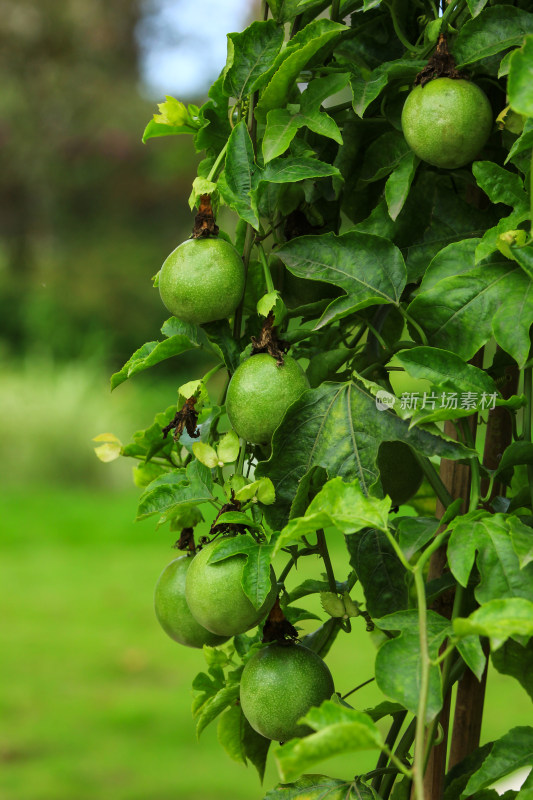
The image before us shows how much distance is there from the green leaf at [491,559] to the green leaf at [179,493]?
0.17m

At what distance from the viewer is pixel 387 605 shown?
56 centimetres

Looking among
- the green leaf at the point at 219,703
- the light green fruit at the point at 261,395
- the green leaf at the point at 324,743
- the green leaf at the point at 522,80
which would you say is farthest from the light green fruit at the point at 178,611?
the green leaf at the point at 522,80

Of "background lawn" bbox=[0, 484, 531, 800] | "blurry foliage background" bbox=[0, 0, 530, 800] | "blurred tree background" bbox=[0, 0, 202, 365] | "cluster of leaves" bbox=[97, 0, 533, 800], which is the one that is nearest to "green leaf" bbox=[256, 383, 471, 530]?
"cluster of leaves" bbox=[97, 0, 533, 800]

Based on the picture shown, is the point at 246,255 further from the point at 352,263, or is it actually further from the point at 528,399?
the point at 528,399

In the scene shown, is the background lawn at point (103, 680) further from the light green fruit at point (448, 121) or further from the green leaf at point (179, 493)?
the light green fruit at point (448, 121)

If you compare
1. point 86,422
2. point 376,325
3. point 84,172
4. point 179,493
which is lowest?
point 179,493

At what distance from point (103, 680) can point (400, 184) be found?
203 centimetres

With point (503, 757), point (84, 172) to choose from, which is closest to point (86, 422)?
point (503, 757)

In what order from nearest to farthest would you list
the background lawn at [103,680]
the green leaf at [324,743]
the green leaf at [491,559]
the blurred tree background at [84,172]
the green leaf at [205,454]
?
the green leaf at [324,743], the green leaf at [491,559], the green leaf at [205,454], the background lawn at [103,680], the blurred tree background at [84,172]

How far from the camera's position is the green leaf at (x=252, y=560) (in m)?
0.52

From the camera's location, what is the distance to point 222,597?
544 millimetres

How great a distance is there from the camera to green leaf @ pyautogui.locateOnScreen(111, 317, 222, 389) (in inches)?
23.0

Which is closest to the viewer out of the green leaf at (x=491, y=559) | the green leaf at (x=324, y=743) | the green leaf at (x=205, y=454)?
the green leaf at (x=324, y=743)

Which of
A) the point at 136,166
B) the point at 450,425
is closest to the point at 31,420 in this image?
the point at 450,425
